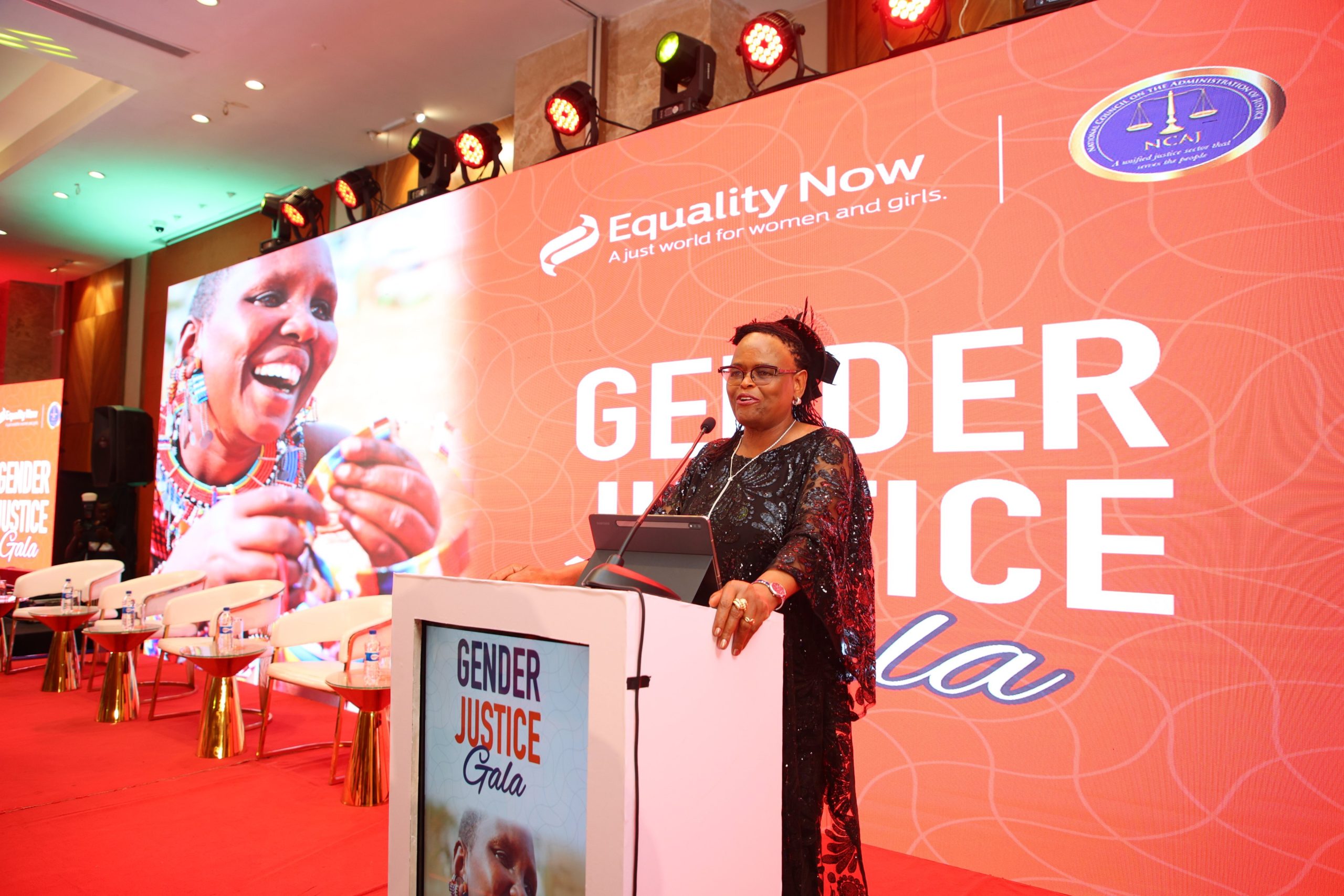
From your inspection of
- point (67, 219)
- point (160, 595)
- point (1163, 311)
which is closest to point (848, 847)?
point (1163, 311)

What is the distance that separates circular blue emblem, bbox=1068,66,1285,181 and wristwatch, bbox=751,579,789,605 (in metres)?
2.24

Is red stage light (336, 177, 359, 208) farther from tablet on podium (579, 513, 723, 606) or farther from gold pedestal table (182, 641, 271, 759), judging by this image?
tablet on podium (579, 513, 723, 606)

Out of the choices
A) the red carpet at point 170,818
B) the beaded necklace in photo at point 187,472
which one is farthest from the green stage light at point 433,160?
the red carpet at point 170,818

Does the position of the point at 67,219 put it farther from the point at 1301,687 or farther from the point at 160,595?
the point at 1301,687

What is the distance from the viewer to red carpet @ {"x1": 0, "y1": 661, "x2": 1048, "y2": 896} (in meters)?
3.01

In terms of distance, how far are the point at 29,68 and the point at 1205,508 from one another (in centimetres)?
908

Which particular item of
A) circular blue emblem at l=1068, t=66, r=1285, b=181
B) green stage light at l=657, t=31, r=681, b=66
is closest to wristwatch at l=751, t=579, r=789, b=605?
circular blue emblem at l=1068, t=66, r=1285, b=181

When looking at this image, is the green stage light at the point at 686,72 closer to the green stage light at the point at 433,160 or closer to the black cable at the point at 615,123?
the black cable at the point at 615,123

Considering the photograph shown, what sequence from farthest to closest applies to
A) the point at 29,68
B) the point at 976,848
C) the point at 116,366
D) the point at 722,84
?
1. the point at 116,366
2. the point at 29,68
3. the point at 722,84
4. the point at 976,848

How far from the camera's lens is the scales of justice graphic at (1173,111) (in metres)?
2.96

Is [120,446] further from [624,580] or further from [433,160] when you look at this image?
[624,580]

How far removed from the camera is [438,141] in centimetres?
577

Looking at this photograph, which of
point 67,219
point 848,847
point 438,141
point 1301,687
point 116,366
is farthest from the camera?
point 116,366

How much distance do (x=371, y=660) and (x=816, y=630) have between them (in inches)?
116
